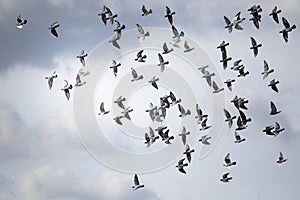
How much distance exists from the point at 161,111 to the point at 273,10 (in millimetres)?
25563

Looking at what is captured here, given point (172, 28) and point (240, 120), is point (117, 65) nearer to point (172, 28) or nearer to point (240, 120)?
point (172, 28)

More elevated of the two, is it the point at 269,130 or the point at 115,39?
the point at 115,39

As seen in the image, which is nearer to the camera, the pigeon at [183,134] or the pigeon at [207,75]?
the pigeon at [207,75]

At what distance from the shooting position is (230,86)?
453 feet

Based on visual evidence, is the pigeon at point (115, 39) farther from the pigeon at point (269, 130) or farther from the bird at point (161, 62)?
the pigeon at point (269, 130)

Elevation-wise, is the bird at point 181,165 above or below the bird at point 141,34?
below

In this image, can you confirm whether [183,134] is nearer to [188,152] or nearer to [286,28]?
[188,152]

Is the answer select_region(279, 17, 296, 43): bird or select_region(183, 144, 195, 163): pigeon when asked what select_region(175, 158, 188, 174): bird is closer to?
select_region(183, 144, 195, 163): pigeon

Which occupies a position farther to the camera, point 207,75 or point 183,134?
point 183,134

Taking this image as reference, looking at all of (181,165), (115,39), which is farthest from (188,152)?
(115,39)

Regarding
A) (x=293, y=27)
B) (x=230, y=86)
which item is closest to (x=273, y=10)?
(x=293, y=27)

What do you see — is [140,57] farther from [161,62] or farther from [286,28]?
[286,28]

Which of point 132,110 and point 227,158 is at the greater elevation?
point 132,110

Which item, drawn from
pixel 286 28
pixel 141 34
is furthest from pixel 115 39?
pixel 286 28
